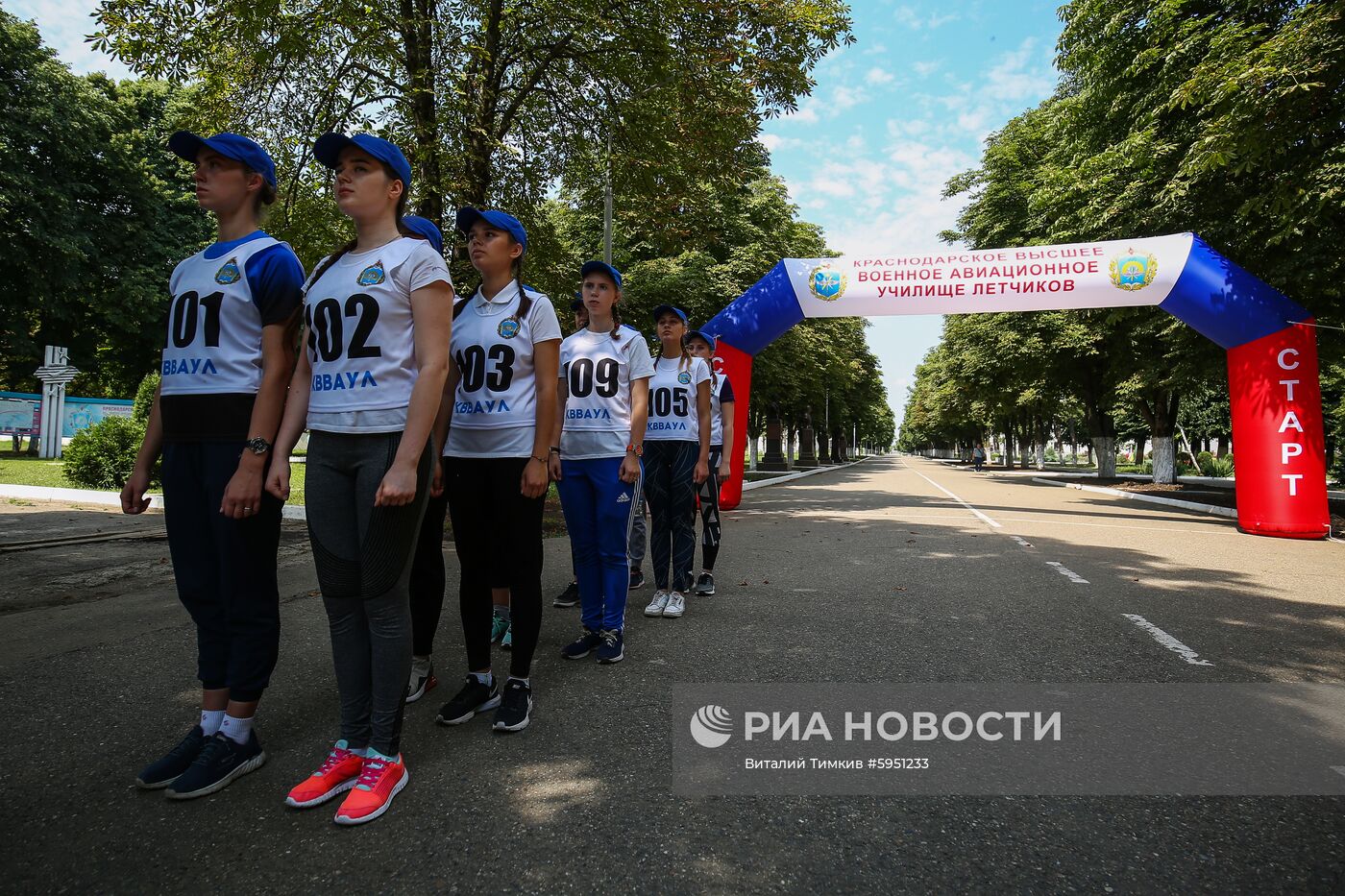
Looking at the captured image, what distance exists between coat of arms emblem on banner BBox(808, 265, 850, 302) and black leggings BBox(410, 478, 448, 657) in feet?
33.3

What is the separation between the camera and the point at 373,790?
7.55 ft

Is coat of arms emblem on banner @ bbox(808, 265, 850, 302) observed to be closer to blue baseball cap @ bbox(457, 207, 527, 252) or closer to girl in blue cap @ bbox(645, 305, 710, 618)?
girl in blue cap @ bbox(645, 305, 710, 618)

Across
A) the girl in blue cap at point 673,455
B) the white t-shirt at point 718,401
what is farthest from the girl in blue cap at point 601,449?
the white t-shirt at point 718,401

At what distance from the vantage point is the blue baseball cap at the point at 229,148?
255cm

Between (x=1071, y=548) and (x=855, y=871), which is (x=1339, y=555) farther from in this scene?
(x=855, y=871)

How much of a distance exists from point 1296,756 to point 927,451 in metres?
161

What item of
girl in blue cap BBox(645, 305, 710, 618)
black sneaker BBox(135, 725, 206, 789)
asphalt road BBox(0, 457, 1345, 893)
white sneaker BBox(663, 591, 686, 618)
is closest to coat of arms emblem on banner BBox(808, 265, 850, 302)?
asphalt road BBox(0, 457, 1345, 893)

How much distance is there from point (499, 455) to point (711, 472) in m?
3.19

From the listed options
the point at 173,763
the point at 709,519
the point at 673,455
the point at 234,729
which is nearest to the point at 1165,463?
the point at 709,519

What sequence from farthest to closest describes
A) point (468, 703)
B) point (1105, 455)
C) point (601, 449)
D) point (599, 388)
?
point (1105, 455), point (599, 388), point (601, 449), point (468, 703)

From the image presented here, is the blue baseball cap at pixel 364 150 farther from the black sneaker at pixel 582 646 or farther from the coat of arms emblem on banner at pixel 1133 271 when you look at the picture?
the coat of arms emblem on banner at pixel 1133 271

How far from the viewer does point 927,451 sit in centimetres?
15500

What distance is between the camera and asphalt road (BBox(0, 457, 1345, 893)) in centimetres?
197

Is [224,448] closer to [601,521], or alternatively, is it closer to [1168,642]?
[601,521]
